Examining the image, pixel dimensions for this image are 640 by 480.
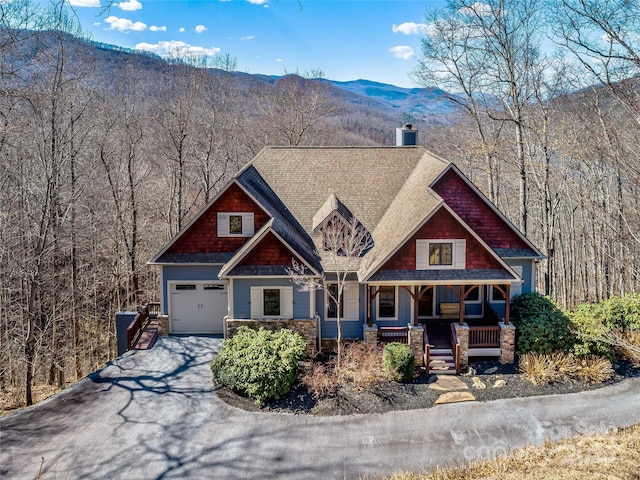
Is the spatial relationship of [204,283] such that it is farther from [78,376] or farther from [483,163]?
[483,163]

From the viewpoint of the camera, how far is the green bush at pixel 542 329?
1722 cm

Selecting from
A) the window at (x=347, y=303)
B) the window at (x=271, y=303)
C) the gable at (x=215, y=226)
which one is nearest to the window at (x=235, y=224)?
the gable at (x=215, y=226)

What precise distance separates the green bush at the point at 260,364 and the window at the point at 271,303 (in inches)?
57.9

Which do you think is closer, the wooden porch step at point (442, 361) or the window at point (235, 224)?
the wooden porch step at point (442, 361)

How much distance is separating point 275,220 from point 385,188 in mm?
5631

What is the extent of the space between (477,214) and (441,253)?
3.41 metres

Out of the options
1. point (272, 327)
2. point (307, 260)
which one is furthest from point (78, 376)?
point (307, 260)

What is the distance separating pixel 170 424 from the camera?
524 inches

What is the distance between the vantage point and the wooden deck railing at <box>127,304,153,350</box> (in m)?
18.5

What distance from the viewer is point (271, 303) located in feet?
59.3

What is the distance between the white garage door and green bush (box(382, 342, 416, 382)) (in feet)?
23.3

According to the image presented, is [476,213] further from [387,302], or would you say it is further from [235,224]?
[235,224]

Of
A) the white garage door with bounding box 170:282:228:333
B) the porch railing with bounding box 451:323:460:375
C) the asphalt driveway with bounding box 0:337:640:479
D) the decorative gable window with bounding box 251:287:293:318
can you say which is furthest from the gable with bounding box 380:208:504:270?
the white garage door with bounding box 170:282:228:333

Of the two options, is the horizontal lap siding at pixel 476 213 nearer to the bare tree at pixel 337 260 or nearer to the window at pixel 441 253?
the window at pixel 441 253
